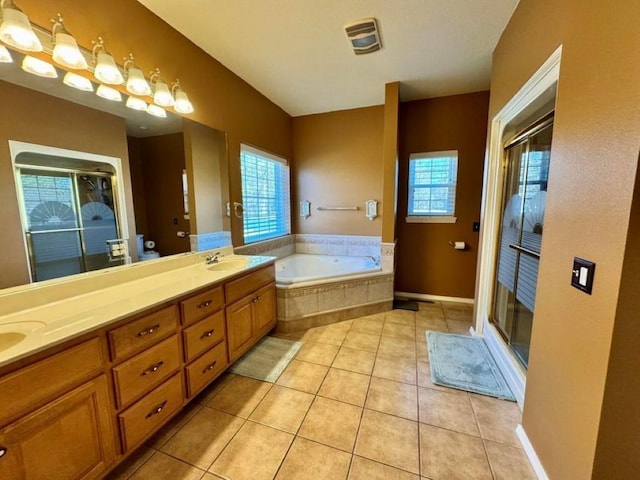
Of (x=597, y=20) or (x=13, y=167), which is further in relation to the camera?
(x=13, y=167)

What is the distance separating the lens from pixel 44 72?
50.9 inches

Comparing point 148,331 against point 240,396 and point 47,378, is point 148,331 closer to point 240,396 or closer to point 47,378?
point 47,378

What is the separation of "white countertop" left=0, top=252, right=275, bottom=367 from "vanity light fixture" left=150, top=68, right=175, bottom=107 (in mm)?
1151

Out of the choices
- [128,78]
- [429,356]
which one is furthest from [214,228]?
[429,356]

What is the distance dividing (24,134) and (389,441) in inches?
96.0

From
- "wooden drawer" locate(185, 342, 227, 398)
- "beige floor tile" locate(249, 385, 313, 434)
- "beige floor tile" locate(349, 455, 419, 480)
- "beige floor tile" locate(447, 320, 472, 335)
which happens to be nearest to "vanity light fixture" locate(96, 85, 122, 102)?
"wooden drawer" locate(185, 342, 227, 398)

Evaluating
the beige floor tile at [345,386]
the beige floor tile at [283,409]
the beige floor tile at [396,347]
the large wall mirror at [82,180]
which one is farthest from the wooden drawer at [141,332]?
the beige floor tile at [396,347]

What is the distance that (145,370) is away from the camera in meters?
1.27

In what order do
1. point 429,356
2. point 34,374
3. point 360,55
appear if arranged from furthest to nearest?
point 360,55 → point 429,356 → point 34,374

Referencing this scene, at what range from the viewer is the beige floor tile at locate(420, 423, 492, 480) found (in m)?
1.24

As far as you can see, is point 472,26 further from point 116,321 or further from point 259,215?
point 116,321

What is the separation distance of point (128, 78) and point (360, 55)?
6.17 ft

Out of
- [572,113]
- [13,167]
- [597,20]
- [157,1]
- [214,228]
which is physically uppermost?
[157,1]

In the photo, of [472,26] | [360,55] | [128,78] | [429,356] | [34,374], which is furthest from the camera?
[360,55]
